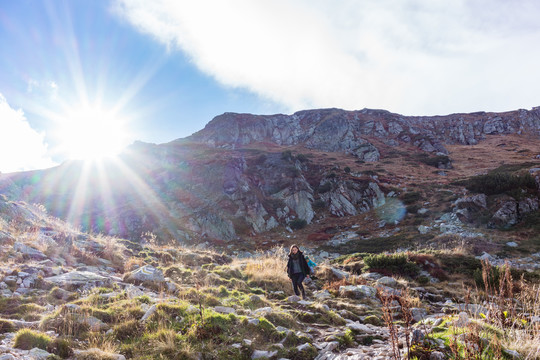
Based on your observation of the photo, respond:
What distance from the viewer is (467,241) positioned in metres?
18.4

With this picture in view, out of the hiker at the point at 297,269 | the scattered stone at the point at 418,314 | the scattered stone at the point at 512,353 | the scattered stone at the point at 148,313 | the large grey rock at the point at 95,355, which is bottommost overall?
the scattered stone at the point at 418,314

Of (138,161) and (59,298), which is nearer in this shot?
(59,298)

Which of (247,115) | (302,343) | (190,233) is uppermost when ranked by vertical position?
(247,115)

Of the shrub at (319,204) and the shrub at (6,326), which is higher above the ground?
the shrub at (6,326)

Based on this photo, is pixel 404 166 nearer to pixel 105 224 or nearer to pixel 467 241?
pixel 467 241

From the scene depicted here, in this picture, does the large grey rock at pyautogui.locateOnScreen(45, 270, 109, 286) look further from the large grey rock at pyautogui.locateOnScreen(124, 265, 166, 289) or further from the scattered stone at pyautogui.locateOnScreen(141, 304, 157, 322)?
the scattered stone at pyautogui.locateOnScreen(141, 304, 157, 322)

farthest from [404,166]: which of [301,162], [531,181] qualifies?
Result: [531,181]

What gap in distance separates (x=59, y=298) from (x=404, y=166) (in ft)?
200

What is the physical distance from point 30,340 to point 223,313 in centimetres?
350

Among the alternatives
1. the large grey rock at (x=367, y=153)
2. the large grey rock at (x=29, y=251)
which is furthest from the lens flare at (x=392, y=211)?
the large grey rock at (x=367, y=153)

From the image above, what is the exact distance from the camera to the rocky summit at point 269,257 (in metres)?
4.59

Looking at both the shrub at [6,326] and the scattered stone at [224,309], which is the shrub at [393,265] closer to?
the scattered stone at [224,309]

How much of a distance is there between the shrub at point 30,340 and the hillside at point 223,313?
0.01 meters

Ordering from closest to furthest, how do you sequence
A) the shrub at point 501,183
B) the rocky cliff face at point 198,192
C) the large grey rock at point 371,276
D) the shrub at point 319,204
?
1. the large grey rock at point 371,276
2. the shrub at point 501,183
3. the rocky cliff face at point 198,192
4. the shrub at point 319,204
